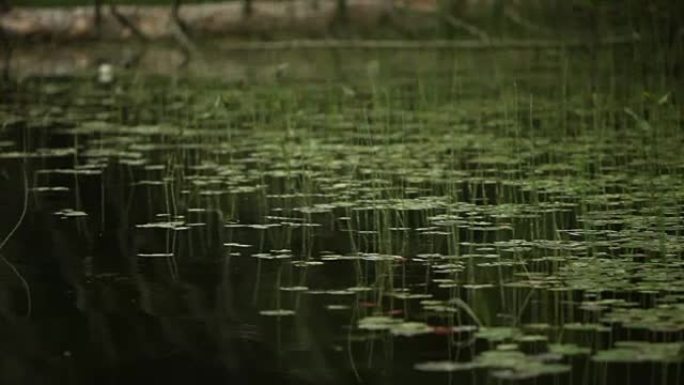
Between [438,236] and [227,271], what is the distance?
78 centimetres

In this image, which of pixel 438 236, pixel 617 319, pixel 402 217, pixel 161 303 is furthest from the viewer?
pixel 402 217

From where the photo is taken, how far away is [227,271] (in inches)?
182

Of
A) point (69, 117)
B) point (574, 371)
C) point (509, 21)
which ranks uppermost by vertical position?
point (509, 21)

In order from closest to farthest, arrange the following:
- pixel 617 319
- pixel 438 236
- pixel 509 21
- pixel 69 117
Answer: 1. pixel 617 319
2. pixel 438 236
3. pixel 69 117
4. pixel 509 21

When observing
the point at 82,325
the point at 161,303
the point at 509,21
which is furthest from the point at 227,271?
the point at 509,21

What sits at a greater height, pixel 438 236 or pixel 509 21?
pixel 509 21

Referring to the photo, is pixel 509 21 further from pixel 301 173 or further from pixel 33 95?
pixel 301 173

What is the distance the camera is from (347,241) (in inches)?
198

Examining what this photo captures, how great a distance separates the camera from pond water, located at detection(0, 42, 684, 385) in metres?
3.57

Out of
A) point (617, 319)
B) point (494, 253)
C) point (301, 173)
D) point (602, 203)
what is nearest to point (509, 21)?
point (301, 173)

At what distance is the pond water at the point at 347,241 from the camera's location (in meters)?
3.57

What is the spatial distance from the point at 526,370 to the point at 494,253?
4.59 ft

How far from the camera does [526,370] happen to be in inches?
131

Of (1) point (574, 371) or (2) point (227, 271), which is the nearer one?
(1) point (574, 371)
